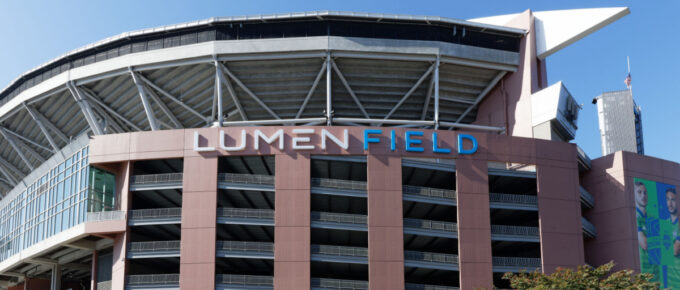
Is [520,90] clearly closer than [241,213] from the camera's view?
No

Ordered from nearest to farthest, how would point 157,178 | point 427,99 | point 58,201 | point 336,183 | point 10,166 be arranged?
point 336,183 → point 157,178 → point 58,201 → point 427,99 → point 10,166

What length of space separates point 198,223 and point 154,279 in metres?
5.22

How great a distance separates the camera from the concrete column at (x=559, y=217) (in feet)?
198

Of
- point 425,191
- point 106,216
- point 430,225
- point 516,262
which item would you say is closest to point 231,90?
point 106,216

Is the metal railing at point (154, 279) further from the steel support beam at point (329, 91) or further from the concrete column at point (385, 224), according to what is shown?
the steel support beam at point (329, 91)

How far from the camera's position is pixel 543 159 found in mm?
62438

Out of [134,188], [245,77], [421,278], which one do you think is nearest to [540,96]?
[421,278]

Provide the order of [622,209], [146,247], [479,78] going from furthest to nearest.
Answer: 1. [479,78]
2. [622,209]
3. [146,247]

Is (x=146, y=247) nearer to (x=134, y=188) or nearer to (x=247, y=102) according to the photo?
(x=134, y=188)

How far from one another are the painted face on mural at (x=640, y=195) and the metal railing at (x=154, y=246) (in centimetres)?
3582

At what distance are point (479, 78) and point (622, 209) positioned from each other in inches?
636

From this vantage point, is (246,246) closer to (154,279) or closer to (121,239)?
(154,279)

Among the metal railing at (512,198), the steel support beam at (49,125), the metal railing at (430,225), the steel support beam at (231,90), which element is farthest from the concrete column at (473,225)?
the steel support beam at (49,125)

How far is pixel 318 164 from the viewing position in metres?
60.9
